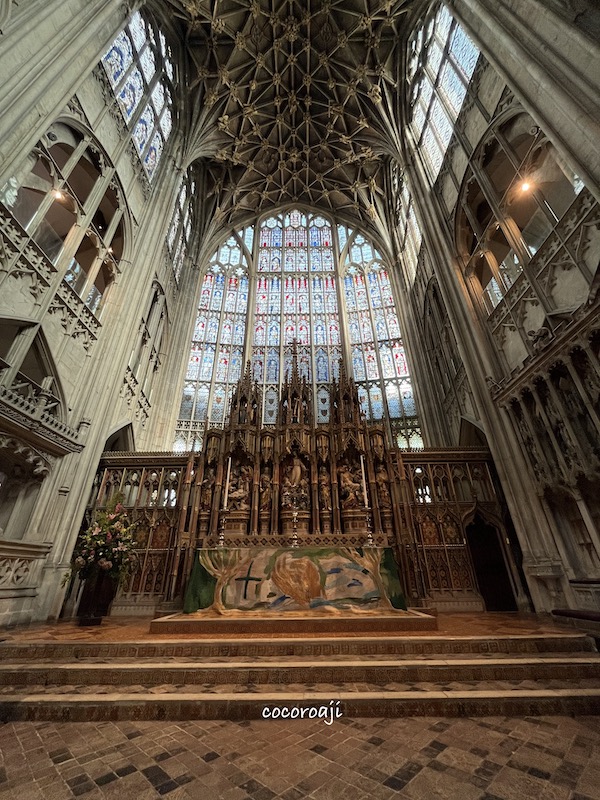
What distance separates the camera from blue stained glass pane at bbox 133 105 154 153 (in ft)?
41.7

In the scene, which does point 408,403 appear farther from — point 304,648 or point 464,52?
point 304,648

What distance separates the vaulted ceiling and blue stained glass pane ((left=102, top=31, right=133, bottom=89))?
4.34m

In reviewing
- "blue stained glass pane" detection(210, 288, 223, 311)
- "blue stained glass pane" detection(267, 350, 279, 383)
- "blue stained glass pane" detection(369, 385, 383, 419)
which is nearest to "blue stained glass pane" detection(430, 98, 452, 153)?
"blue stained glass pane" detection(369, 385, 383, 419)

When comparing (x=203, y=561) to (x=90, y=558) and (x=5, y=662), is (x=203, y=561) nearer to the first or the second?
(x=90, y=558)

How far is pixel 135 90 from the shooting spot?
1250 cm

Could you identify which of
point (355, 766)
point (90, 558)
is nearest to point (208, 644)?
point (355, 766)

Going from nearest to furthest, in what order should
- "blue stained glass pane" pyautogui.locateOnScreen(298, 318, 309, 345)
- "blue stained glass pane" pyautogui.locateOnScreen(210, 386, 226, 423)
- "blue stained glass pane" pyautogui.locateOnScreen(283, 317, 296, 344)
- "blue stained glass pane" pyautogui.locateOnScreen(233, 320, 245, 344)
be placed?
1. "blue stained glass pane" pyautogui.locateOnScreen(210, 386, 226, 423)
2. "blue stained glass pane" pyautogui.locateOnScreen(233, 320, 245, 344)
3. "blue stained glass pane" pyautogui.locateOnScreen(283, 317, 296, 344)
4. "blue stained glass pane" pyautogui.locateOnScreen(298, 318, 309, 345)

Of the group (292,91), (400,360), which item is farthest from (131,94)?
(400,360)

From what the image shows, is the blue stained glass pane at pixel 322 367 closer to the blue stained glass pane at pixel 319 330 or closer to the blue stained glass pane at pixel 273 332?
the blue stained glass pane at pixel 319 330

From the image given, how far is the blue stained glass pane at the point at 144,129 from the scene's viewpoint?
12695mm

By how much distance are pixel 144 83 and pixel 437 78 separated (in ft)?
37.9

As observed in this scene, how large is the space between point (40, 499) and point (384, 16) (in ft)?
78.9

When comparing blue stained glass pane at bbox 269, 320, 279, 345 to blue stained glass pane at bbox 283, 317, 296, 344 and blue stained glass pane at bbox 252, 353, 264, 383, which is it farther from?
blue stained glass pane at bbox 252, 353, 264, 383

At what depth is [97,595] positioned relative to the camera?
8.74m
